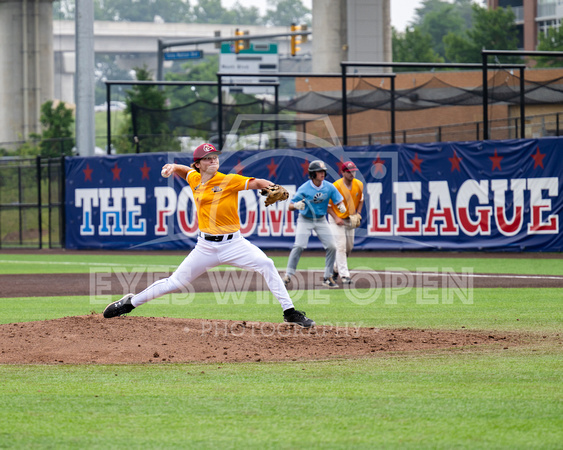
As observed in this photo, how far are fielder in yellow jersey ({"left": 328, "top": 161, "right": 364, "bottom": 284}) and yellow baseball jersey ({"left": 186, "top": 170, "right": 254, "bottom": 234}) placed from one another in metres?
5.99

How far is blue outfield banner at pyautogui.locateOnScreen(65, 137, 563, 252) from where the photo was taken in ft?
64.0

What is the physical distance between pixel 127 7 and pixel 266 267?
163m

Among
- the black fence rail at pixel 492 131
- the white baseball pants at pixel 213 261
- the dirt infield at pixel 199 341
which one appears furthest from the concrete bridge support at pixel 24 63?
the white baseball pants at pixel 213 261

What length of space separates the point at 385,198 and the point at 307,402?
16.4 meters

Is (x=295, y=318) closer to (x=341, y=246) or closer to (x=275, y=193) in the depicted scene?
(x=275, y=193)

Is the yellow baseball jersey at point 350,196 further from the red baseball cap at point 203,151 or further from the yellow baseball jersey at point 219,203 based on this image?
the red baseball cap at point 203,151

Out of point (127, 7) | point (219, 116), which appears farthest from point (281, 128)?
point (127, 7)

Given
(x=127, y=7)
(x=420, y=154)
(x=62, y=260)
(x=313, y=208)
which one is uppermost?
(x=127, y=7)

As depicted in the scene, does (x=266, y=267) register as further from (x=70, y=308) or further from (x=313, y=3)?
(x=313, y=3)

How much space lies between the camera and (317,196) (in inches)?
552

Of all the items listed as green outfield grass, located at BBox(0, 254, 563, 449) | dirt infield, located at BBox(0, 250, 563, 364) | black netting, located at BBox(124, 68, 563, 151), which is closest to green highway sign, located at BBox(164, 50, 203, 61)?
black netting, located at BBox(124, 68, 563, 151)

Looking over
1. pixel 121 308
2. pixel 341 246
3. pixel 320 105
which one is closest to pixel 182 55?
pixel 320 105

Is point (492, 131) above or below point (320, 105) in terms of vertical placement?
below

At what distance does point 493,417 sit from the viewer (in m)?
5.12
